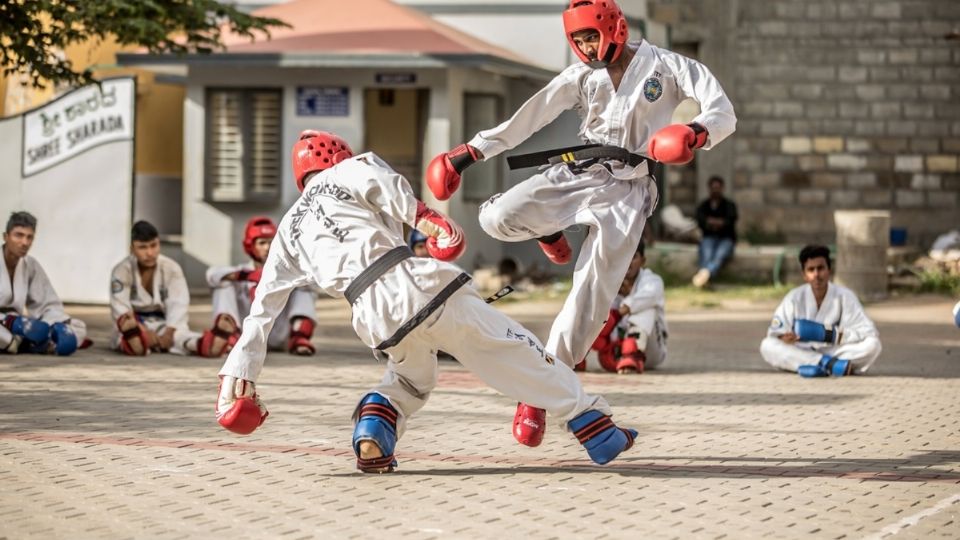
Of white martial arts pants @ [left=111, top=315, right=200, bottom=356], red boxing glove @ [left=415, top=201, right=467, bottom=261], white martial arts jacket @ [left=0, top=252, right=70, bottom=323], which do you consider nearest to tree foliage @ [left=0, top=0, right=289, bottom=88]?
white martial arts jacket @ [left=0, top=252, right=70, bottom=323]

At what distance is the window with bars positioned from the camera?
20.7m

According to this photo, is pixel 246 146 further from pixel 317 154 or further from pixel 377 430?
pixel 377 430

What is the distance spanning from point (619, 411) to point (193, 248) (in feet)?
39.3

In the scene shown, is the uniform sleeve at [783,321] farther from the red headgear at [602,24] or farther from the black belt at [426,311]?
the black belt at [426,311]

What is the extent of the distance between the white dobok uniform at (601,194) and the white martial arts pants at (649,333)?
4.37 metres

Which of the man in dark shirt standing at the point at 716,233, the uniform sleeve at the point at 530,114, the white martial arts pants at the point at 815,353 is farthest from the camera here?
the man in dark shirt standing at the point at 716,233

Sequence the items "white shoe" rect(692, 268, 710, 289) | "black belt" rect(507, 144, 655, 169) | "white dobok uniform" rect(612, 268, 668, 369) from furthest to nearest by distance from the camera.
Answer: "white shoe" rect(692, 268, 710, 289)
"white dobok uniform" rect(612, 268, 668, 369)
"black belt" rect(507, 144, 655, 169)

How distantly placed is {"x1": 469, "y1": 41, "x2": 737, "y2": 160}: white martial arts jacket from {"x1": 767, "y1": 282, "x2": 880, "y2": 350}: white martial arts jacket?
15.3ft

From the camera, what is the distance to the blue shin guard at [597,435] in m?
7.08

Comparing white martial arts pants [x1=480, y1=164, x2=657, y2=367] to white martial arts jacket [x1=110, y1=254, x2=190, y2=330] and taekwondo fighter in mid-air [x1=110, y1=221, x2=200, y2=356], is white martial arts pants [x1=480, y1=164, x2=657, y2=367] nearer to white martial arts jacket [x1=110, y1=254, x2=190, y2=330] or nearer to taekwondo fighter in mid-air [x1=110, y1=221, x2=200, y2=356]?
taekwondo fighter in mid-air [x1=110, y1=221, x2=200, y2=356]

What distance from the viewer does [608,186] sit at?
25.4ft

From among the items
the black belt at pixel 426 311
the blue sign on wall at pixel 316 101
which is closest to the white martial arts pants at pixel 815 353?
A: the black belt at pixel 426 311

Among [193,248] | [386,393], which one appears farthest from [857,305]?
[193,248]

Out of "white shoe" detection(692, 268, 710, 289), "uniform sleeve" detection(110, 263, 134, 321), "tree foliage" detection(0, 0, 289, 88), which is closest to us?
"uniform sleeve" detection(110, 263, 134, 321)
